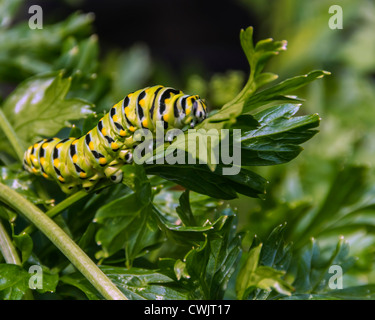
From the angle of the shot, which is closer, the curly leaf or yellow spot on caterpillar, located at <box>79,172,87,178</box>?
yellow spot on caterpillar, located at <box>79,172,87,178</box>

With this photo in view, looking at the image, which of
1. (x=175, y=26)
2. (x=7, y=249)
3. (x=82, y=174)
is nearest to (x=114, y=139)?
(x=82, y=174)

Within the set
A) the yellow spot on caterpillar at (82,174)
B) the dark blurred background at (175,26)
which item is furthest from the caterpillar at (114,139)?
the dark blurred background at (175,26)

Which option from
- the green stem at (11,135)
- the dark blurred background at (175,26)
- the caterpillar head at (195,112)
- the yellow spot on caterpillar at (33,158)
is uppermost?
the dark blurred background at (175,26)

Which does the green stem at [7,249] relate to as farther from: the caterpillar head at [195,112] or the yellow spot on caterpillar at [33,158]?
the caterpillar head at [195,112]

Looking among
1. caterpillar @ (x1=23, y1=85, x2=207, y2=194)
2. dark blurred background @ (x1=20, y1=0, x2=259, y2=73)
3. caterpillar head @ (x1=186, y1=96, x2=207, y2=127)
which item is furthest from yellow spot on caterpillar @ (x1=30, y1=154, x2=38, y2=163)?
dark blurred background @ (x1=20, y1=0, x2=259, y2=73)

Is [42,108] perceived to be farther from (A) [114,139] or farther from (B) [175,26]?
(B) [175,26]

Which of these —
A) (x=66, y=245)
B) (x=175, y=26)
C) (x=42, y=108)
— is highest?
(x=175, y=26)

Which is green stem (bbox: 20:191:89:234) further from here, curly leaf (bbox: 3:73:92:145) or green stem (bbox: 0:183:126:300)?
curly leaf (bbox: 3:73:92:145)
